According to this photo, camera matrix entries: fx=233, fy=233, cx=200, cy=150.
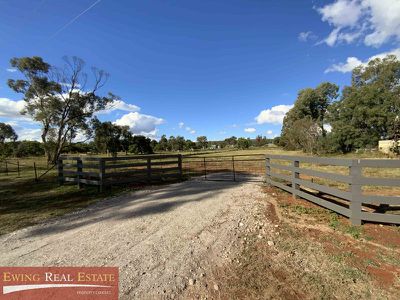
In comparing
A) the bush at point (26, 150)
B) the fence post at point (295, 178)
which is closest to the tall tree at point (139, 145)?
the bush at point (26, 150)

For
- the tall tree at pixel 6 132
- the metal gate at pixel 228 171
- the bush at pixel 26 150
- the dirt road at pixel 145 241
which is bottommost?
the dirt road at pixel 145 241

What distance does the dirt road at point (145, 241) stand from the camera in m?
3.19

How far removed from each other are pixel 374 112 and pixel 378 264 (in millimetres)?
36603

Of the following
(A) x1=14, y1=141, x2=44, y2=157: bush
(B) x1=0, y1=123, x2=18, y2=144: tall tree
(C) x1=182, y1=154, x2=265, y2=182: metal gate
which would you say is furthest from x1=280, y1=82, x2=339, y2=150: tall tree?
(B) x1=0, y1=123, x2=18, y2=144: tall tree

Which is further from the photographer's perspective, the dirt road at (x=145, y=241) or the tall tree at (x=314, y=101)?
the tall tree at (x=314, y=101)

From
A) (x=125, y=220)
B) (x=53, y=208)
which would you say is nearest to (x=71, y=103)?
(x=53, y=208)

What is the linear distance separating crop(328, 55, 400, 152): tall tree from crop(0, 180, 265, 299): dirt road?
34.4m

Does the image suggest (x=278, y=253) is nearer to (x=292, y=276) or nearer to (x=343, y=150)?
(x=292, y=276)

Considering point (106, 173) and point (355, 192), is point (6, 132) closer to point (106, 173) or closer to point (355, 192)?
point (106, 173)

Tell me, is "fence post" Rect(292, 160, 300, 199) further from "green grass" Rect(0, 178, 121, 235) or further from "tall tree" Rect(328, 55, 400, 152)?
"tall tree" Rect(328, 55, 400, 152)

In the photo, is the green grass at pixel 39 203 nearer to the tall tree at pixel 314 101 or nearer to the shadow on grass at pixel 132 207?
the shadow on grass at pixel 132 207

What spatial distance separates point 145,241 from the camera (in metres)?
4.24

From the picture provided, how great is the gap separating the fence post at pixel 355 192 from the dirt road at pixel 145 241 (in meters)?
2.01

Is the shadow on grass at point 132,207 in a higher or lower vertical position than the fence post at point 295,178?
lower
